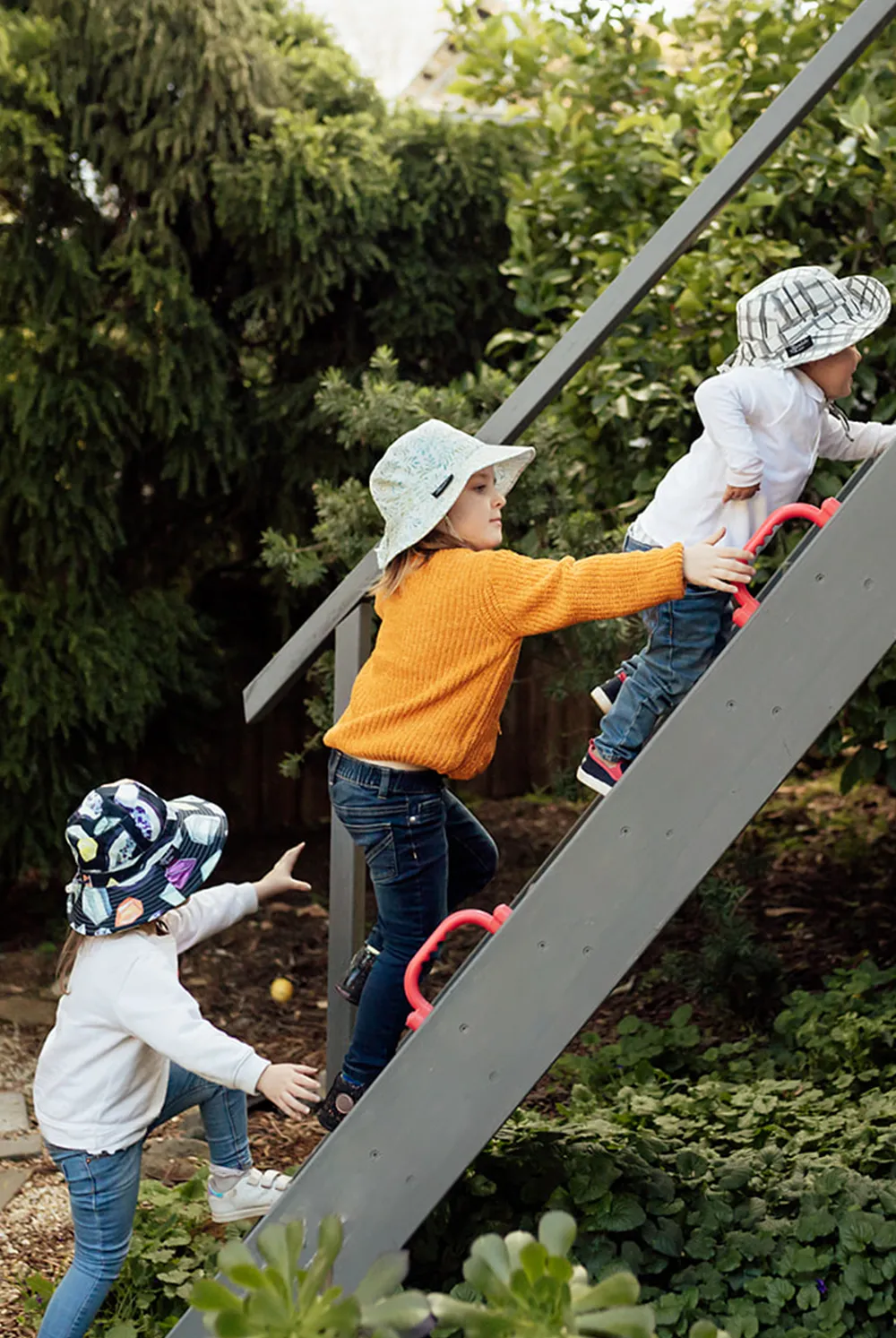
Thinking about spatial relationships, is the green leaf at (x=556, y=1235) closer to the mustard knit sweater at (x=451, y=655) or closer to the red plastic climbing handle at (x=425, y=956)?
the red plastic climbing handle at (x=425, y=956)

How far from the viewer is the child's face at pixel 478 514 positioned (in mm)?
2865

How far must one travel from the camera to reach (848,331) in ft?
9.84

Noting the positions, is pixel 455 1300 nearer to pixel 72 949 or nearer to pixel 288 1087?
pixel 288 1087

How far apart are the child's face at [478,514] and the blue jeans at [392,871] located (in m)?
0.46

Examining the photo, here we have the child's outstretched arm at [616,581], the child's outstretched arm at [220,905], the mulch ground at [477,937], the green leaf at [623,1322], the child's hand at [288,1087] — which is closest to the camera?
the green leaf at [623,1322]

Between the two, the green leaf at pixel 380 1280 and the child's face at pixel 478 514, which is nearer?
the green leaf at pixel 380 1280

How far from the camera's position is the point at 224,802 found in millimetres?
7125

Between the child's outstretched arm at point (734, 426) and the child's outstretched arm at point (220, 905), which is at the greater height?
the child's outstretched arm at point (734, 426)

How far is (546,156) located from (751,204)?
1.29 m

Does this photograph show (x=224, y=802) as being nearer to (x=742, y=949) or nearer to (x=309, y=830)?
(x=309, y=830)

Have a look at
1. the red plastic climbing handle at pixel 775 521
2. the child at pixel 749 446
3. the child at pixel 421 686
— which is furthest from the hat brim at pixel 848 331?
the child at pixel 421 686

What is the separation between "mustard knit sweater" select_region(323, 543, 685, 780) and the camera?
266 centimetres

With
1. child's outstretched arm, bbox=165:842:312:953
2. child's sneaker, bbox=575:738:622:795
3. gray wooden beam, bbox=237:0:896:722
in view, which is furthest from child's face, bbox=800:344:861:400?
child's outstretched arm, bbox=165:842:312:953

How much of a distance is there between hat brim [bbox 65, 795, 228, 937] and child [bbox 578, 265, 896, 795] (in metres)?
0.90
